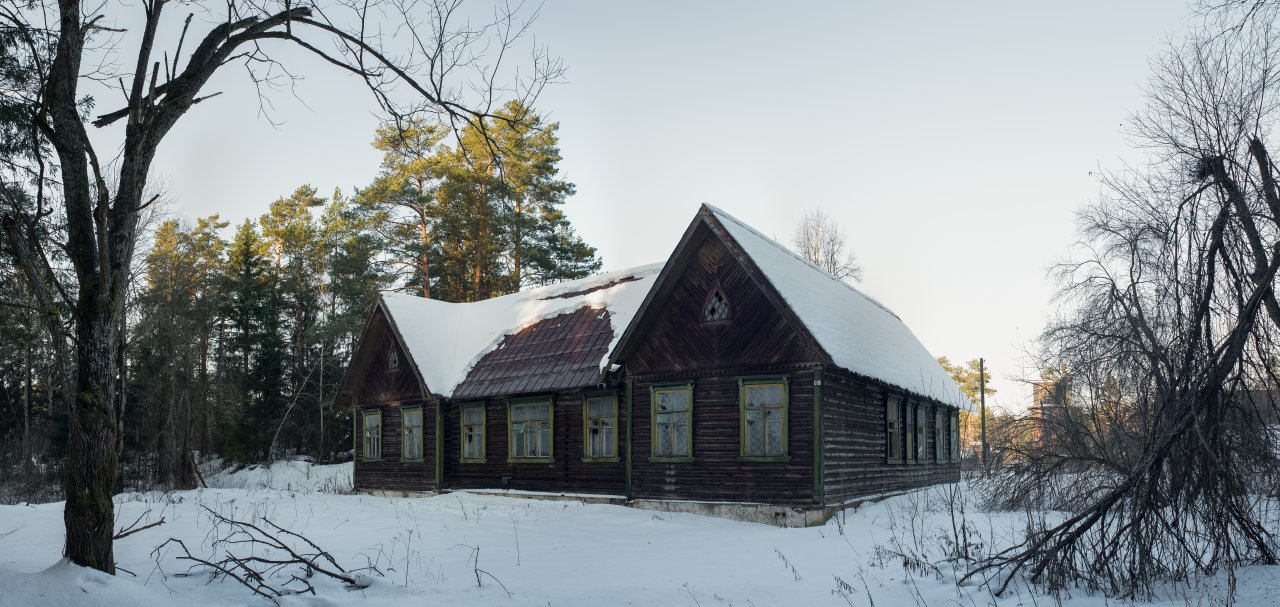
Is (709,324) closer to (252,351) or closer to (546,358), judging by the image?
(546,358)

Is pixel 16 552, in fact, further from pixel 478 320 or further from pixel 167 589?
pixel 478 320

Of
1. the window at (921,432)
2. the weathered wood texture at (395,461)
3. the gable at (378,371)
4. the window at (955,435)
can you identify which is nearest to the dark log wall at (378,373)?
the gable at (378,371)

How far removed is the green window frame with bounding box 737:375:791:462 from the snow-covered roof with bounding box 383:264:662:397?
4381 millimetres

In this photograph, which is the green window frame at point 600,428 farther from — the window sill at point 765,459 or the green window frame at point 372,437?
the green window frame at point 372,437

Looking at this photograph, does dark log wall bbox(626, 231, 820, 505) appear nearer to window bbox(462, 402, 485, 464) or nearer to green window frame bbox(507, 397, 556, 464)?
green window frame bbox(507, 397, 556, 464)

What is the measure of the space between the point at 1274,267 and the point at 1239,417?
204 centimetres

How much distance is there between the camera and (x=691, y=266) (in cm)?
1803

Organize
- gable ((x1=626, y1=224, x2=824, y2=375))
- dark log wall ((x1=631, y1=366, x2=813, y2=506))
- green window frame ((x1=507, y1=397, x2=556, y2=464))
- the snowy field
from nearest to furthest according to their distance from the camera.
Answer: the snowy field < dark log wall ((x1=631, y1=366, x2=813, y2=506)) < gable ((x1=626, y1=224, x2=824, y2=375)) < green window frame ((x1=507, y1=397, x2=556, y2=464))

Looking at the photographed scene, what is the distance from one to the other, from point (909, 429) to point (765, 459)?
7.28 metres

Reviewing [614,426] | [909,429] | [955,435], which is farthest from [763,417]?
[955,435]

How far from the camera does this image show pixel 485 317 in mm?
26703

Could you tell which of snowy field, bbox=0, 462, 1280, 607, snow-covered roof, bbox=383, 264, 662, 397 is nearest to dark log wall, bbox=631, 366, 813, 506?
snowy field, bbox=0, 462, 1280, 607

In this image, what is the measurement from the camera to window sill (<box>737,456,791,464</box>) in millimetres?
16469

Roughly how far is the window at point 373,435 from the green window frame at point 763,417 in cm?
1321
